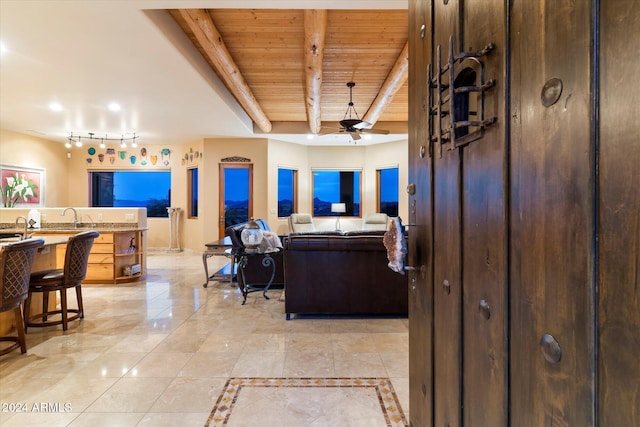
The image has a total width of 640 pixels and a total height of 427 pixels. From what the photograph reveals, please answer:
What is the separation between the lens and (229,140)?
26.5ft

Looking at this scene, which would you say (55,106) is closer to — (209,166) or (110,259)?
(110,259)

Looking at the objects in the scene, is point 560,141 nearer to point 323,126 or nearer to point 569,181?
point 569,181

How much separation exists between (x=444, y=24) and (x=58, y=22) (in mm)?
3344

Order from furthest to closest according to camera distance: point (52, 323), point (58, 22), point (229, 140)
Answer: point (229, 140)
point (52, 323)
point (58, 22)

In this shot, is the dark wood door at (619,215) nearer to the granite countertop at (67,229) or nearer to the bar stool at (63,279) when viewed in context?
the bar stool at (63,279)

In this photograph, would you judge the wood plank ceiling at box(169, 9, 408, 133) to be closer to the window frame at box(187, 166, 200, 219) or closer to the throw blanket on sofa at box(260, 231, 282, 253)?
the throw blanket on sofa at box(260, 231, 282, 253)

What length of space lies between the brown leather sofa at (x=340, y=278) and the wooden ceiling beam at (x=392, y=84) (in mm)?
1930

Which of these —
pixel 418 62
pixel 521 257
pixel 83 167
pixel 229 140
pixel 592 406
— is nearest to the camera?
pixel 592 406

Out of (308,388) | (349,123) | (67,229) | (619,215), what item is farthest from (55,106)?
(619,215)

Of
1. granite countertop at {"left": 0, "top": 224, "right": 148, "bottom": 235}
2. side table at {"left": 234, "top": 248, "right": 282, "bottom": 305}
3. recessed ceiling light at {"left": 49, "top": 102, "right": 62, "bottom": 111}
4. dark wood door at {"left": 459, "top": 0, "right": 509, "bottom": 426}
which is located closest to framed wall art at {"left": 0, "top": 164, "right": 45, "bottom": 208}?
granite countertop at {"left": 0, "top": 224, "right": 148, "bottom": 235}

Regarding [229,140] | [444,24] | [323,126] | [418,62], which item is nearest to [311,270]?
[418,62]

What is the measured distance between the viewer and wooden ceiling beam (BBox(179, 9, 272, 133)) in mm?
3055

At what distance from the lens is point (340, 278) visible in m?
3.60

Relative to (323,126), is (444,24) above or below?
below
